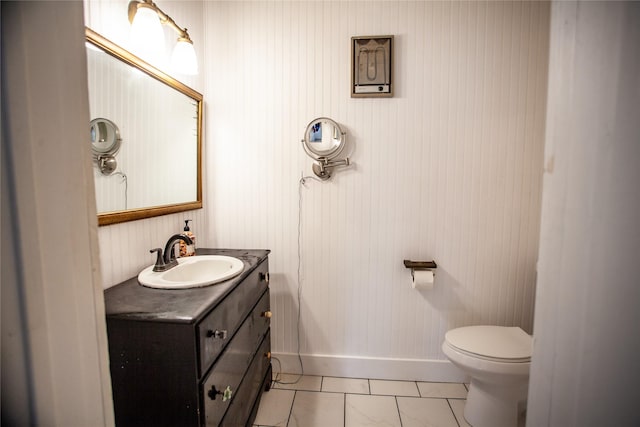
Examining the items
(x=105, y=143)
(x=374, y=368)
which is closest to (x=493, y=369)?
(x=374, y=368)

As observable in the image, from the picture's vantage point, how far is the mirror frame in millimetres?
998

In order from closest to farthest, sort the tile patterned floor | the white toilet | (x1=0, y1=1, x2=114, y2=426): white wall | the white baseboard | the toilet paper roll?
(x1=0, y1=1, x2=114, y2=426): white wall, the white toilet, the tile patterned floor, the toilet paper roll, the white baseboard

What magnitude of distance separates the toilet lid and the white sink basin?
1186mm

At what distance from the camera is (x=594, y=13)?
43 cm

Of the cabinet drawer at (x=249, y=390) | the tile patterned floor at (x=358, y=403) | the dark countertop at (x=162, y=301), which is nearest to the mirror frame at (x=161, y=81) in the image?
the dark countertop at (x=162, y=301)

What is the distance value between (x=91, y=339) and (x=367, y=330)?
163 cm

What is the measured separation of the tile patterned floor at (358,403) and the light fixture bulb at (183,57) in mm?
1875

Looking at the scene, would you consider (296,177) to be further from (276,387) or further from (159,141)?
(276,387)

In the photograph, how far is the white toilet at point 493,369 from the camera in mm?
1260

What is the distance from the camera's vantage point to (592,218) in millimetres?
451

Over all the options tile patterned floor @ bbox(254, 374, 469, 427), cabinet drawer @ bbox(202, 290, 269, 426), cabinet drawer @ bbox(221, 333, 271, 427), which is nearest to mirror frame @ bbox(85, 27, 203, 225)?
cabinet drawer @ bbox(202, 290, 269, 426)

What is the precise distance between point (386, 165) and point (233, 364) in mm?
1334

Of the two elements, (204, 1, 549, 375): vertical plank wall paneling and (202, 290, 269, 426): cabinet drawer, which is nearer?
(202, 290, 269, 426): cabinet drawer

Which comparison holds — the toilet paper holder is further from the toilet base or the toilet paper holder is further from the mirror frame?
the mirror frame
